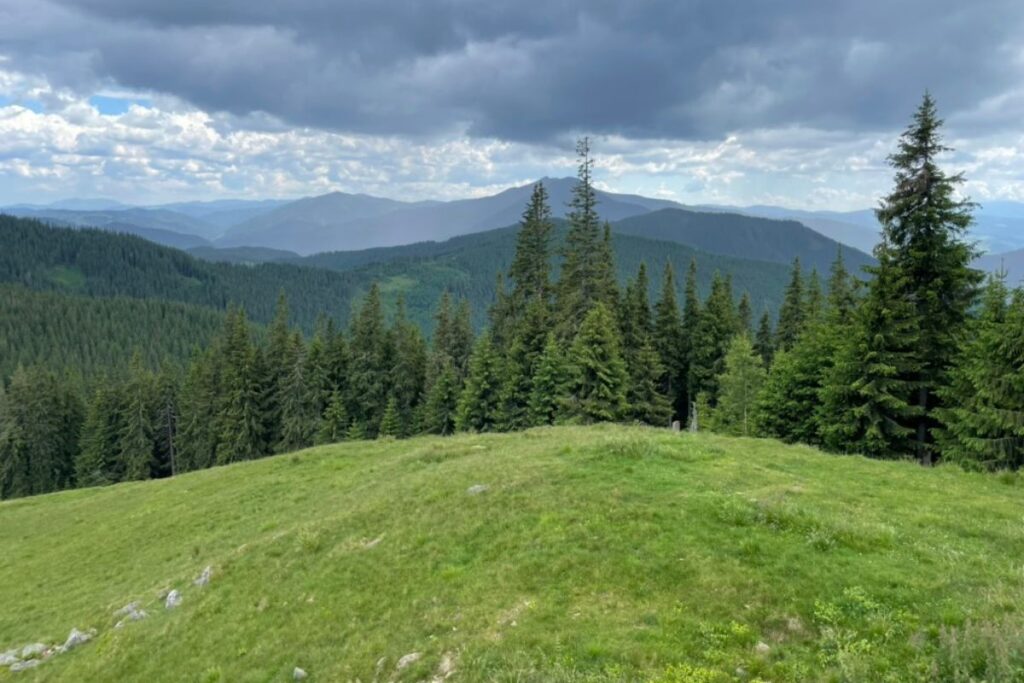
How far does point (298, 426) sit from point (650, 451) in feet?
184

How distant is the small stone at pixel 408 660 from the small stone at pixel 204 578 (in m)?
10.1

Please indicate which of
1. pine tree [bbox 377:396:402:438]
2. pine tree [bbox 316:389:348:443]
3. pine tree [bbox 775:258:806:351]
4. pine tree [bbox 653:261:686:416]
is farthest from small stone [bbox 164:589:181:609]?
pine tree [bbox 775:258:806:351]

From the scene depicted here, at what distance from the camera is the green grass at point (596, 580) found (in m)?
10.1

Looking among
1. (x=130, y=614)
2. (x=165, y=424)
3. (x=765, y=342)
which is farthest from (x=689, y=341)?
(x=165, y=424)

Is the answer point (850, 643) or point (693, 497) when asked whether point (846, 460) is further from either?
point (850, 643)

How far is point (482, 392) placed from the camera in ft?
185

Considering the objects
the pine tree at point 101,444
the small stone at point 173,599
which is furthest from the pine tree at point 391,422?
the small stone at point 173,599

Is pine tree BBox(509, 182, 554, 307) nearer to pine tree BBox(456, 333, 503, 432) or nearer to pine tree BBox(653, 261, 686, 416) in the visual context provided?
pine tree BBox(456, 333, 503, 432)

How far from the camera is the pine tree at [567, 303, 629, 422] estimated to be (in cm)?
4631

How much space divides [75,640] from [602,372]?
3570 centimetres

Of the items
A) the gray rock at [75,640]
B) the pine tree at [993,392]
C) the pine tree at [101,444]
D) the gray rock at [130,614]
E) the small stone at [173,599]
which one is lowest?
the pine tree at [101,444]

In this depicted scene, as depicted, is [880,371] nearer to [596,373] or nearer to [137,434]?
[596,373]

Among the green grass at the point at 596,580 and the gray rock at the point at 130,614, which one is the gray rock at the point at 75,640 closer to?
the green grass at the point at 596,580

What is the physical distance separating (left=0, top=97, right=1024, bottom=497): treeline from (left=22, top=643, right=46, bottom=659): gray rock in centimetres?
3463
